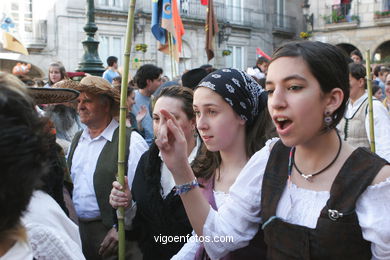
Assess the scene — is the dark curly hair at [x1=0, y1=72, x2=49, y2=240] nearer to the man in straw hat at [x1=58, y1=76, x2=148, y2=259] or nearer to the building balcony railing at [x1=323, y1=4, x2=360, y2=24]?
the man in straw hat at [x1=58, y1=76, x2=148, y2=259]

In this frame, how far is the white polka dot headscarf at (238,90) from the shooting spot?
2615mm

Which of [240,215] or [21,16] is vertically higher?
[21,16]

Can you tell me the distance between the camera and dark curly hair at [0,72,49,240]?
1.19 meters

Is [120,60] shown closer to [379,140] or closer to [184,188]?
[379,140]

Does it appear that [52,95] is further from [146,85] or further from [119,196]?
[146,85]

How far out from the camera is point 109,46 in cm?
1975

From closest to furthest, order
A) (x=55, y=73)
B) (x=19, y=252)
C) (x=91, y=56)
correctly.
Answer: (x=19, y=252) < (x=55, y=73) < (x=91, y=56)

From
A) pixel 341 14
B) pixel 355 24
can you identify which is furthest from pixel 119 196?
pixel 341 14

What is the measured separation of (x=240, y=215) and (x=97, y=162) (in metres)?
1.82

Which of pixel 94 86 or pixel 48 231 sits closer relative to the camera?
pixel 48 231

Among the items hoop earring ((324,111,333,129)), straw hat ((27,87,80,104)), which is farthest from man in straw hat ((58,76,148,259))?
hoop earring ((324,111,333,129))

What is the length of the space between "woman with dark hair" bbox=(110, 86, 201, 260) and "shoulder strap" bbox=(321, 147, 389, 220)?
129 cm

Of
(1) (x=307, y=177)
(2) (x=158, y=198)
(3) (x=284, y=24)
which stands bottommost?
(2) (x=158, y=198)

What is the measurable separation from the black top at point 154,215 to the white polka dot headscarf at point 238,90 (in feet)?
2.21
